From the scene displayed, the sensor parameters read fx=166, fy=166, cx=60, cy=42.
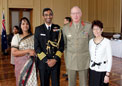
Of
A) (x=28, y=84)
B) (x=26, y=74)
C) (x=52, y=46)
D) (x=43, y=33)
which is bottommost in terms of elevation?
(x=28, y=84)

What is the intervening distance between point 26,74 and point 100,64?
1164 millimetres

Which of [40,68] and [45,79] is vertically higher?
[40,68]

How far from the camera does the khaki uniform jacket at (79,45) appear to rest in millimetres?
2502

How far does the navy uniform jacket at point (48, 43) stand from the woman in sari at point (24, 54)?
18 cm

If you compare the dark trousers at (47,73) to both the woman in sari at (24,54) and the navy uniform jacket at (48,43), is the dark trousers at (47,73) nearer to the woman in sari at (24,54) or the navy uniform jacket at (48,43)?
the navy uniform jacket at (48,43)

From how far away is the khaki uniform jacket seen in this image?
2502 millimetres

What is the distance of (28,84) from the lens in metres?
2.67

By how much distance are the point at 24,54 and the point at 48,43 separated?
0.43 m

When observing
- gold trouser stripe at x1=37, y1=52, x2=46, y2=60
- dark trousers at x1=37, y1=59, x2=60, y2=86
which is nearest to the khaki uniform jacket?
dark trousers at x1=37, y1=59, x2=60, y2=86

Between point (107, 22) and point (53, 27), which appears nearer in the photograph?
point (53, 27)

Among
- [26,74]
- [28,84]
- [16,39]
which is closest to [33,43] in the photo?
[16,39]

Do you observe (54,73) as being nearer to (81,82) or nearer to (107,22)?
(81,82)

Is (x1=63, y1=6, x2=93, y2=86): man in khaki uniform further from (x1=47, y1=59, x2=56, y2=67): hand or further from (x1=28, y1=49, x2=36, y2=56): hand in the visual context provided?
(x1=28, y1=49, x2=36, y2=56): hand

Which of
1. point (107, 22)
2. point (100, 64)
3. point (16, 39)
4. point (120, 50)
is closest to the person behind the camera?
point (100, 64)
